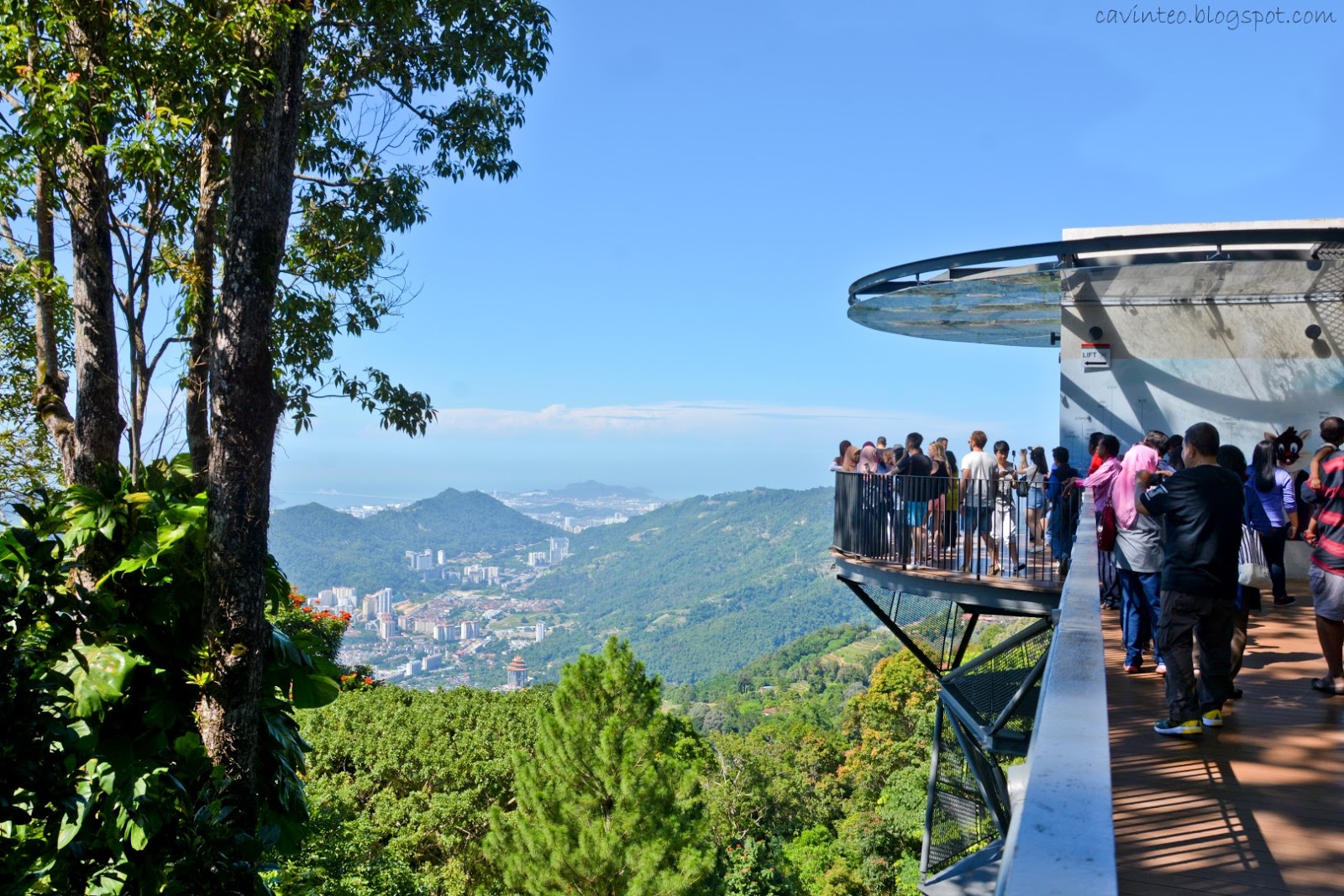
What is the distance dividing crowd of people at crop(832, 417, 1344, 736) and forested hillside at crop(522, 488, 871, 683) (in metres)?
98.9

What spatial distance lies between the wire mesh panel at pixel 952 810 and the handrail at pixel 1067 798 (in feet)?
28.7

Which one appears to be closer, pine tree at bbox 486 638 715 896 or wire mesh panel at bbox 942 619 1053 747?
wire mesh panel at bbox 942 619 1053 747

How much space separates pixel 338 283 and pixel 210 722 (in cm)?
512

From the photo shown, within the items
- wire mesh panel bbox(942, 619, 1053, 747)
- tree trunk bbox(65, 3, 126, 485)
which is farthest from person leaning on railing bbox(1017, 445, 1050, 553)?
tree trunk bbox(65, 3, 126, 485)

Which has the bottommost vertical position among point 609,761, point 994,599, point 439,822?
point 439,822

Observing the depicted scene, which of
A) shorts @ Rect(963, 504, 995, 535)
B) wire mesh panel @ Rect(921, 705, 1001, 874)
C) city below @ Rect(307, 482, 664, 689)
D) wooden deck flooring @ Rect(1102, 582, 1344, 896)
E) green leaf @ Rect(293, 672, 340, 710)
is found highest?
shorts @ Rect(963, 504, 995, 535)

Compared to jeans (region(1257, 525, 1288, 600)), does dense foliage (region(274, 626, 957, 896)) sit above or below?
below

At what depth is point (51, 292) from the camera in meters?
6.05

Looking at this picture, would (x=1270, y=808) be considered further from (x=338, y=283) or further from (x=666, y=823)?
(x=666, y=823)

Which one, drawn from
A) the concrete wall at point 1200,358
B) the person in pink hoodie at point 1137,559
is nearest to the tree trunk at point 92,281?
the person in pink hoodie at point 1137,559

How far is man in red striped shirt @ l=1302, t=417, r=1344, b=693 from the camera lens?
519 cm

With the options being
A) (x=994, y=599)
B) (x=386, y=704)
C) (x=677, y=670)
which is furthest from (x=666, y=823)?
(x=677, y=670)

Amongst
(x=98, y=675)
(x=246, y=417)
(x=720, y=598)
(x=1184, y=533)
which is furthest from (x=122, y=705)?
(x=720, y=598)

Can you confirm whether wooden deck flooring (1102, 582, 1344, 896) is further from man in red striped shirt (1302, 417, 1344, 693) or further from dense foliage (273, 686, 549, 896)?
dense foliage (273, 686, 549, 896)
